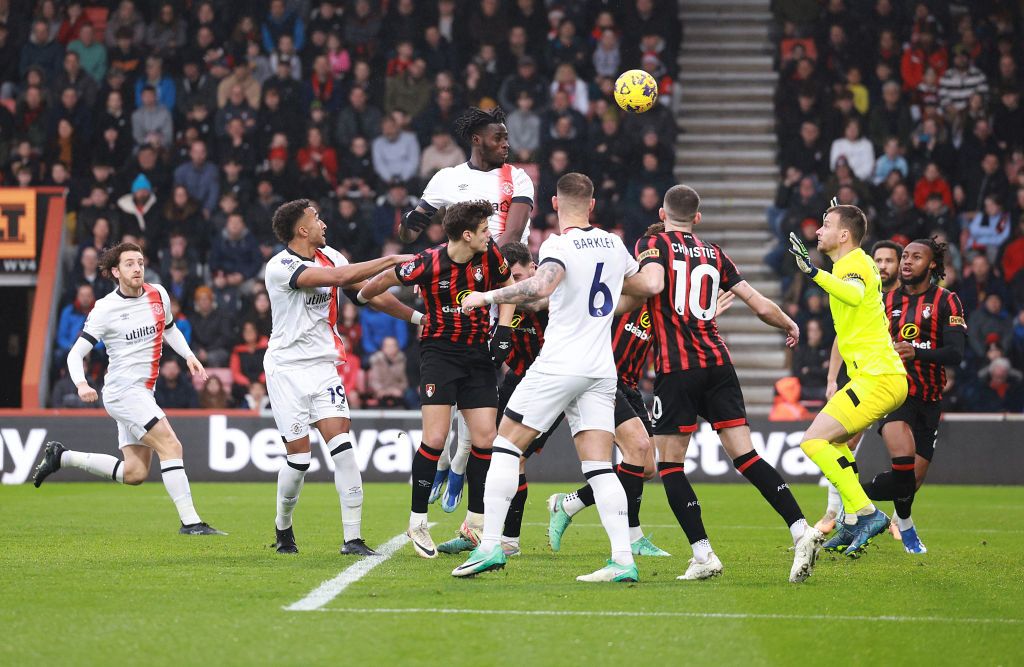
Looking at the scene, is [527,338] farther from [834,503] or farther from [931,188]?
[931,188]

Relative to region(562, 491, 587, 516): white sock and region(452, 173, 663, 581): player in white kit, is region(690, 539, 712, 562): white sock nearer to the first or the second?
region(452, 173, 663, 581): player in white kit

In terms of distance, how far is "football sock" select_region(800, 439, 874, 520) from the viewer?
8336 millimetres

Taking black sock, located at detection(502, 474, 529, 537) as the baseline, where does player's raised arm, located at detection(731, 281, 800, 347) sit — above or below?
above

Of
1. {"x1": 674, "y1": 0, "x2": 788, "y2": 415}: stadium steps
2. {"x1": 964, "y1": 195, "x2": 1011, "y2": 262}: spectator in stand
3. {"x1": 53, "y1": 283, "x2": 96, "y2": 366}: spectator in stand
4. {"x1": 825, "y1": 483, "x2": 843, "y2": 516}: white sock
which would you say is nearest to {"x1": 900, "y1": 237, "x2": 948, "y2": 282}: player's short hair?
{"x1": 825, "y1": 483, "x2": 843, "y2": 516}: white sock

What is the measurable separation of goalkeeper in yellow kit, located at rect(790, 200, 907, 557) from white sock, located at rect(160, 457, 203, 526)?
4767 mm

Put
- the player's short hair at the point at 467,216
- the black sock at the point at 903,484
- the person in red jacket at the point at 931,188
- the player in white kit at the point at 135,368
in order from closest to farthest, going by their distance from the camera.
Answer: the player's short hair at the point at 467,216, the black sock at the point at 903,484, the player in white kit at the point at 135,368, the person in red jacket at the point at 931,188

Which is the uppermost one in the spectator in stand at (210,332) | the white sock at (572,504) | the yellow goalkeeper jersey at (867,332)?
the yellow goalkeeper jersey at (867,332)

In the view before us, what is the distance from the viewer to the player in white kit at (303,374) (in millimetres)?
8758

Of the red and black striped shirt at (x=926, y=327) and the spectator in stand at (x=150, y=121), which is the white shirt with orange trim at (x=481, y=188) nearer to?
the red and black striped shirt at (x=926, y=327)

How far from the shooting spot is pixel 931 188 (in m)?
19.6

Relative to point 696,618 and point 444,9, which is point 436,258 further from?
point 444,9

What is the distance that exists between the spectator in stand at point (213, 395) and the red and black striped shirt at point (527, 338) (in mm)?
8671

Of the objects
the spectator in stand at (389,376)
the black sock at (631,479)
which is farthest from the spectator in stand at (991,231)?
the black sock at (631,479)

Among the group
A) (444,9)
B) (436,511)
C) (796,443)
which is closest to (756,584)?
(436,511)
